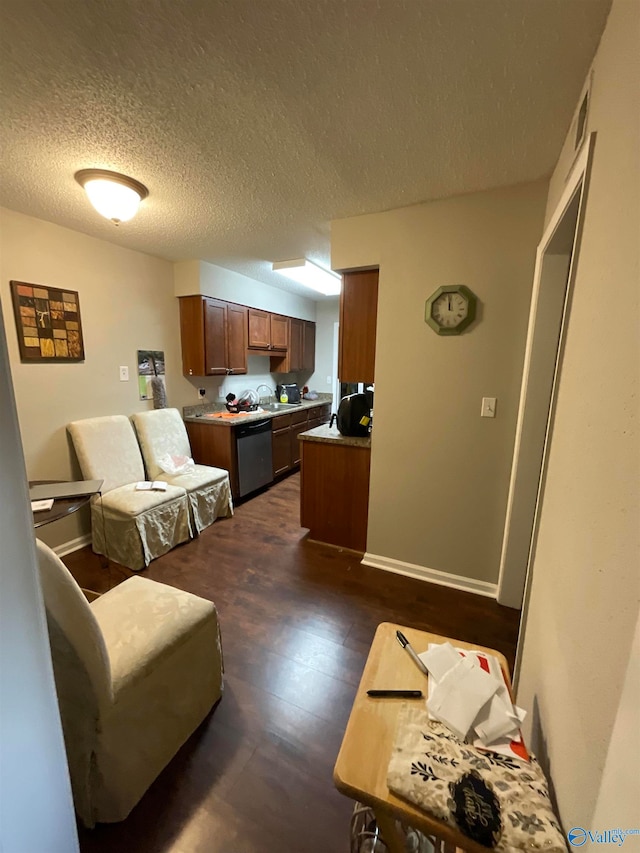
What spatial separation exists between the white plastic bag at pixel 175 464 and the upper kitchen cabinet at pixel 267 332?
63.9 inches

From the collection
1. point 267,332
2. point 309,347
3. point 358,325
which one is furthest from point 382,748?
point 309,347

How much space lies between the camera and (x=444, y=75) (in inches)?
46.3

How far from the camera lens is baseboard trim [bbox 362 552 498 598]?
88.7 inches

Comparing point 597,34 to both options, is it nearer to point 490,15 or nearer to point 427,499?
point 490,15

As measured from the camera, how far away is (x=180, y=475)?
3020mm

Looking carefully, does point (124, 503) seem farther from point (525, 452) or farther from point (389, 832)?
point (525, 452)

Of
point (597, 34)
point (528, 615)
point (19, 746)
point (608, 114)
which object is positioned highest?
point (597, 34)

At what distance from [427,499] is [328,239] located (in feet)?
7.14

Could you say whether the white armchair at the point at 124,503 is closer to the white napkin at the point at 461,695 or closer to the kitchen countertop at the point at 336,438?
the kitchen countertop at the point at 336,438

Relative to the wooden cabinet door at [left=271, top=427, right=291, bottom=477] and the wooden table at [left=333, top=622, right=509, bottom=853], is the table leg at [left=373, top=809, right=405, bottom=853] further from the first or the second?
the wooden cabinet door at [left=271, top=427, right=291, bottom=477]

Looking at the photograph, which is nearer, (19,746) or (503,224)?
(19,746)

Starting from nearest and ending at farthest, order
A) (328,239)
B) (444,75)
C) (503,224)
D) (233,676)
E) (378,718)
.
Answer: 1. (378,718)
2. (444,75)
3. (233,676)
4. (503,224)
5. (328,239)

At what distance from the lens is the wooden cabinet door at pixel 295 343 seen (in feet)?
15.8

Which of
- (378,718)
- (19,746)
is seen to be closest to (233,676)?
(378,718)
